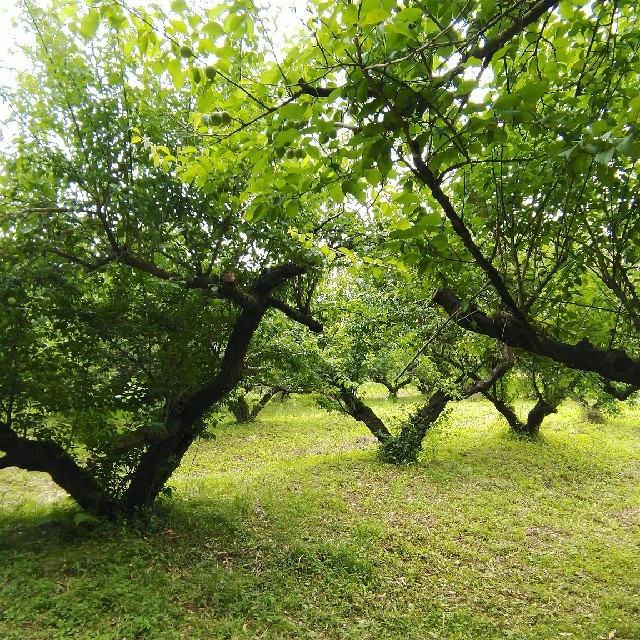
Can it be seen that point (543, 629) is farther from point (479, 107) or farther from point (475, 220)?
point (479, 107)

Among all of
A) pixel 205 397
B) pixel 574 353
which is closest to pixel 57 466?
pixel 205 397

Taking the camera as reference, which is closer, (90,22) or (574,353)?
(90,22)

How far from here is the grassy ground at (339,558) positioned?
499 centimetres

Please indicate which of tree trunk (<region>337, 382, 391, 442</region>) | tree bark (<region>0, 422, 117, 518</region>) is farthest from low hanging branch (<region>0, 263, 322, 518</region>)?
tree trunk (<region>337, 382, 391, 442</region>)

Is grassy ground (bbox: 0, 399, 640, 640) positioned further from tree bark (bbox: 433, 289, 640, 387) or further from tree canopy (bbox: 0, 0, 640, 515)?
tree bark (bbox: 433, 289, 640, 387)

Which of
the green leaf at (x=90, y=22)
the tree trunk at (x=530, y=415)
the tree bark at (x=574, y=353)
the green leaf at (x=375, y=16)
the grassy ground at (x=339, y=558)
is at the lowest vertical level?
the grassy ground at (x=339, y=558)

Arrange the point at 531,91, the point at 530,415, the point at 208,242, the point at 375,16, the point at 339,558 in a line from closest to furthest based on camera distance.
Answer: the point at 375,16, the point at 531,91, the point at 208,242, the point at 339,558, the point at 530,415

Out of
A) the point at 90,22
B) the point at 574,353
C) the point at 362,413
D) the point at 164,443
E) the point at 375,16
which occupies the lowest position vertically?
the point at 362,413

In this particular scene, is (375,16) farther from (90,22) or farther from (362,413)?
(362,413)

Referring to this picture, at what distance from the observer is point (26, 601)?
4688 millimetres

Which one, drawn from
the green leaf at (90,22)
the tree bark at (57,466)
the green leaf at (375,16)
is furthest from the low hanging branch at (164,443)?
the green leaf at (375,16)

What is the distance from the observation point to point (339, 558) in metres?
6.78

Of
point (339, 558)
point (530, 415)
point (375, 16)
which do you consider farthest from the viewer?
point (530, 415)

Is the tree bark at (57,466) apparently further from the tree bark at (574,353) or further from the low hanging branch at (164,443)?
the tree bark at (574,353)
